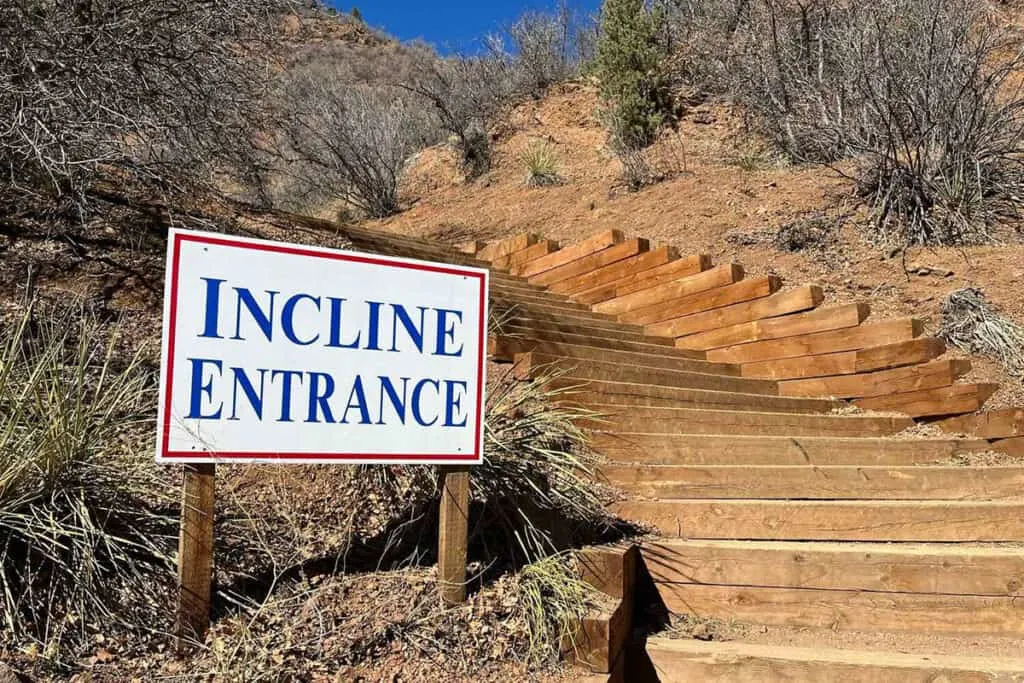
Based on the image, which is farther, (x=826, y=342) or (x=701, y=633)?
(x=826, y=342)

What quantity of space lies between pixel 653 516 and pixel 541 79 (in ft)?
52.3

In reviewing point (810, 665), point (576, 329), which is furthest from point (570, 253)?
point (810, 665)

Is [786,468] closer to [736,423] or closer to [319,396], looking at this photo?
[736,423]

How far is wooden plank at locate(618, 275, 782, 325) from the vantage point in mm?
5926

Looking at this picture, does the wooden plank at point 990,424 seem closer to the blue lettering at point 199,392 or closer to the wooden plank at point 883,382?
the wooden plank at point 883,382

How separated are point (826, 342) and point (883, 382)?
48 centimetres

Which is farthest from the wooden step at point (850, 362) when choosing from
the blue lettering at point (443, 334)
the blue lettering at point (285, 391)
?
the blue lettering at point (285, 391)

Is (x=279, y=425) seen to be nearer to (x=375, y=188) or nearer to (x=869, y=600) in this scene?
(x=869, y=600)

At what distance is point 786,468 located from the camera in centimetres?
360

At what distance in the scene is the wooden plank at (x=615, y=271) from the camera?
266 inches

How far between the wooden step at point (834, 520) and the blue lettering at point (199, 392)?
1.77 metres

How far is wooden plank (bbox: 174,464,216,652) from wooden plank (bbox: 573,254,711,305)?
16.6 ft

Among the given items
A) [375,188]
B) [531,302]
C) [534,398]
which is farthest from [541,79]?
[534,398]

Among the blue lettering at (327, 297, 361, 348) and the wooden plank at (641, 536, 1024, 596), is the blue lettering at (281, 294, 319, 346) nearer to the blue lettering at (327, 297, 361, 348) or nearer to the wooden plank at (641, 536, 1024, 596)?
the blue lettering at (327, 297, 361, 348)
